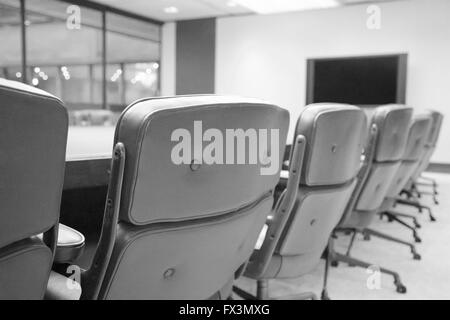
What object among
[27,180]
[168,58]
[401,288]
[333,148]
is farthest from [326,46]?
[27,180]

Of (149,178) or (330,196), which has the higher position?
(149,178)

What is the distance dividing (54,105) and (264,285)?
1.52 metres

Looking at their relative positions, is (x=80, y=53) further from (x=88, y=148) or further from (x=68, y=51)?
(x=88, y=148)

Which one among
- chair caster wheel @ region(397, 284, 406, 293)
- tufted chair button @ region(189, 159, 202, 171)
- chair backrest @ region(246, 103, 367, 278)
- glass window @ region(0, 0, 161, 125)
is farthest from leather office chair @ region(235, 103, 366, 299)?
glass window @ region(0, 0, 161, 125)

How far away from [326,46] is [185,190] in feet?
30.4

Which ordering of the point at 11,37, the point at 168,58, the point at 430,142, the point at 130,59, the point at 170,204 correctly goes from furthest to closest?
the point at 130,59, the point at 168,58, the point at 11,37, the point at 430,142, the point at 170,204

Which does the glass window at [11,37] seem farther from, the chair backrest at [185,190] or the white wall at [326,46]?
the chair backrest at [185,190]

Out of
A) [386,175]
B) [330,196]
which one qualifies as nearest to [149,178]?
[330,196]

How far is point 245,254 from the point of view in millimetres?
1199

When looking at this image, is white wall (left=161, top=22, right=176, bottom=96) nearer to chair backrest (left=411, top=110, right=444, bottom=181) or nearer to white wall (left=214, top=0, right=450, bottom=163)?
white wall (left=214, top=0, right=450, bottom=163)

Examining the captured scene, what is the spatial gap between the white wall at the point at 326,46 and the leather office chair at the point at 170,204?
24.6 feet

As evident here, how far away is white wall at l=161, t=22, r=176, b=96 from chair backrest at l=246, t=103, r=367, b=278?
9.94m

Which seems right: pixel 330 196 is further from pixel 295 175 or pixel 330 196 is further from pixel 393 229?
pixel 393 229

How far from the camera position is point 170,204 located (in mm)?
839
